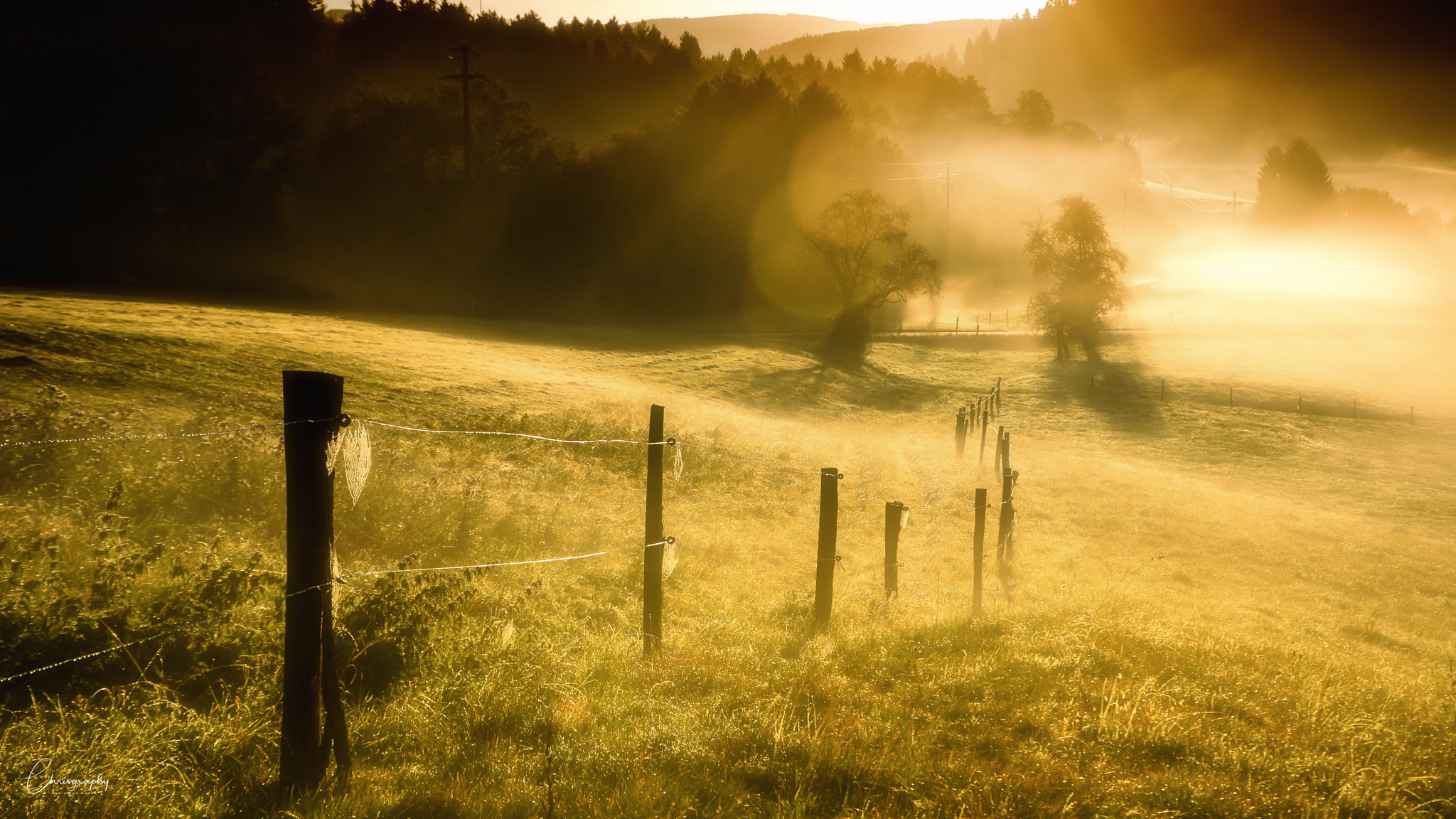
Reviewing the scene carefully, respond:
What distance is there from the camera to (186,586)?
580cm

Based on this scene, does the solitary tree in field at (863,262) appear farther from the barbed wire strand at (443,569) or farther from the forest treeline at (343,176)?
the barbed wire strand at (443,569)

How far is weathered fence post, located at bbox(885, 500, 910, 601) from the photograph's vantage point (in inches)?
377

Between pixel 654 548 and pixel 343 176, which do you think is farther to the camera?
pixel 343 176

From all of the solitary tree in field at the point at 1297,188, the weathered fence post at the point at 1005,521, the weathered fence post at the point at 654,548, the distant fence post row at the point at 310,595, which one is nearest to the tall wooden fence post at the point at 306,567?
the distant fence post row at the point at 310,595

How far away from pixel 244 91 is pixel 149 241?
11.2 m

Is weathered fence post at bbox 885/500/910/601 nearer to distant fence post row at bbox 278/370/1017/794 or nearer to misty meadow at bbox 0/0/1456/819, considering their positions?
misty meadow at bbox 0/0/1456/819

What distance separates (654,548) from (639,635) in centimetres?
88

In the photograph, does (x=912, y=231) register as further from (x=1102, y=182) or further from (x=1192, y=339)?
(x=1102, y=182)

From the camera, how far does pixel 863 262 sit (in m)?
55.3

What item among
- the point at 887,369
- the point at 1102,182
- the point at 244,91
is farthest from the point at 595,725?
the point at 1102,182

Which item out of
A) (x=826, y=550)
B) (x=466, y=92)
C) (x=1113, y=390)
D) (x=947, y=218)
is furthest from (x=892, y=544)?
(x=947, y=218)

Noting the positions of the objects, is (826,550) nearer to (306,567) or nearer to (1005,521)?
(306,567)

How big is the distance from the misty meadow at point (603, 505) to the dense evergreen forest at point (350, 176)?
0.94 ft

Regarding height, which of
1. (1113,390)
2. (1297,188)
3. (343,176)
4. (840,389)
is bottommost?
(840,389)
